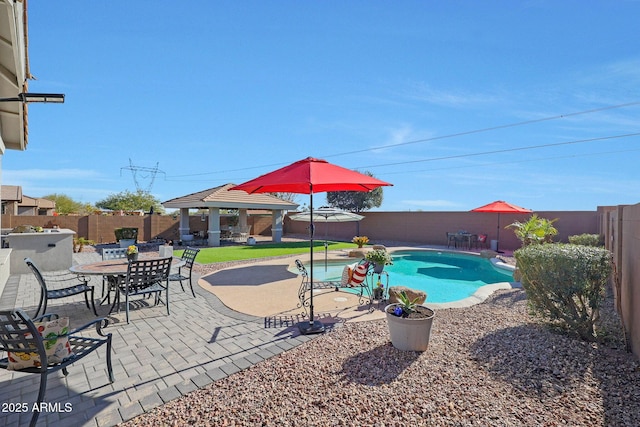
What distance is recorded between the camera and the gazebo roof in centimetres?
1609

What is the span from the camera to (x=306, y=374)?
10.3ft

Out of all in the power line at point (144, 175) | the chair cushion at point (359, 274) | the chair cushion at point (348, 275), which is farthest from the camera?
the power line at point (144, 175)

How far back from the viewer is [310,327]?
4.50 m

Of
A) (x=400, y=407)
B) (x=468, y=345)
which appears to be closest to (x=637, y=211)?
(x=468, y=345)

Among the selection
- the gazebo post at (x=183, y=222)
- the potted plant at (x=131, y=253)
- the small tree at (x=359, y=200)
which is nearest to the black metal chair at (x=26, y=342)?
the potted plant at (x=131, y=253)

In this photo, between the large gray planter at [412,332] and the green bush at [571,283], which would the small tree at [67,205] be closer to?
the large gray planter at [412,332]

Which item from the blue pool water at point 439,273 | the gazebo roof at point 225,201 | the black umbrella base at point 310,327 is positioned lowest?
the blue pool water at point 439,273

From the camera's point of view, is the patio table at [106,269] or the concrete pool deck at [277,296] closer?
the patio table at [106,269]

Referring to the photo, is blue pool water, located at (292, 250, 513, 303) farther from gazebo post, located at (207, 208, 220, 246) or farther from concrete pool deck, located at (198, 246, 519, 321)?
gazebo post, located at (207, 208, 220, 246)

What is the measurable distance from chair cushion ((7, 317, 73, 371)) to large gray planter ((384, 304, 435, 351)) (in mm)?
3291

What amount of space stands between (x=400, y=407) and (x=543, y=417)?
3.64ft

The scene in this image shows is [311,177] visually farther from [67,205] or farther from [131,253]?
[67,205]

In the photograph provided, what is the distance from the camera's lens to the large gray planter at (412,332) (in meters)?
3.53

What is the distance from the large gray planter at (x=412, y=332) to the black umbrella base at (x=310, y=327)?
4.06 feet
